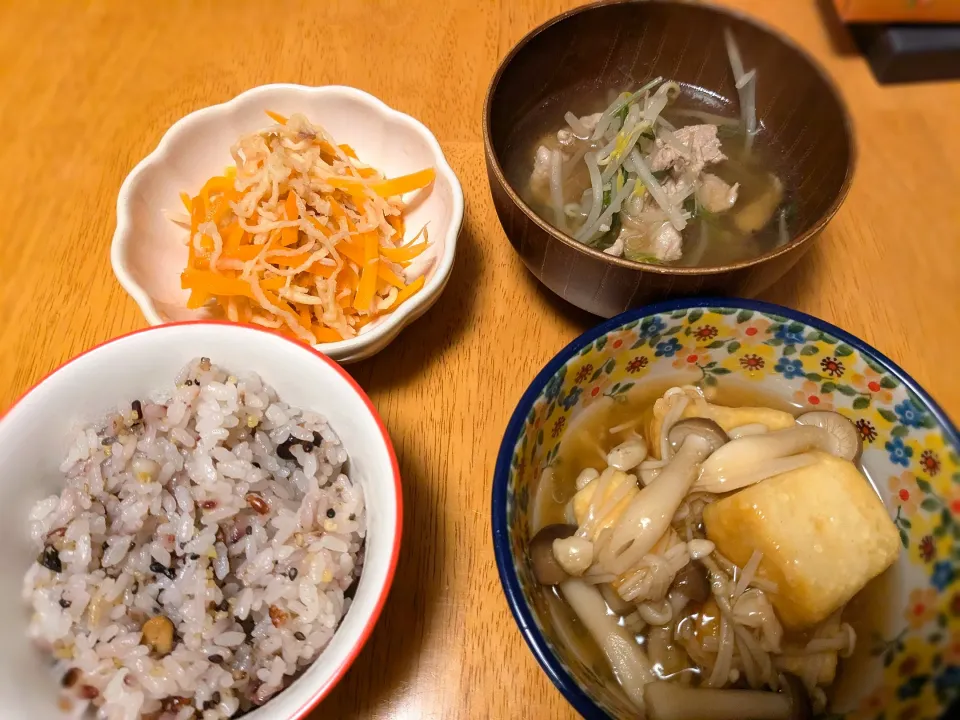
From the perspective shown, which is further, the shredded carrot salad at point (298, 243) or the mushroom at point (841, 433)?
the shredded carrot salad at point (298, 243)

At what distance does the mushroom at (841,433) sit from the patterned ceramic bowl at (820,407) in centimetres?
2

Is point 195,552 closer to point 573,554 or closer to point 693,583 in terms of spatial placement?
point 573,554

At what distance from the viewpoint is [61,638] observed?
741mm

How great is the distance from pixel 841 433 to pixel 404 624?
27.6 inches

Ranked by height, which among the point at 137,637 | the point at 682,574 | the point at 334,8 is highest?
the point at 334,8

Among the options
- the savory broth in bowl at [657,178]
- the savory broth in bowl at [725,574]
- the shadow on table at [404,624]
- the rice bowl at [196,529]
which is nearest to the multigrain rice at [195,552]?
the rice bowl at [196,529]

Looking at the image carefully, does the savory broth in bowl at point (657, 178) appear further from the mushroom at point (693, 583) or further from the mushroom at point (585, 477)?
the mushroom at point (693, 583)

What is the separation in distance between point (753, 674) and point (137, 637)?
2.47ft

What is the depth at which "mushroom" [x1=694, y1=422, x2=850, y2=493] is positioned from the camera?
915mm

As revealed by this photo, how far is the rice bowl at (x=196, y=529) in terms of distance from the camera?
28.7 inches

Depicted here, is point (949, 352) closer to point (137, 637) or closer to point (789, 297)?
point (789, 297)

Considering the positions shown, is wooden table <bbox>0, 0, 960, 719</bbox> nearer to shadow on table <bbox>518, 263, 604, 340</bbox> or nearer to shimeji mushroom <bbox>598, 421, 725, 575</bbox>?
shadow on table <bbox>518, 263, 604, 340</bbox>

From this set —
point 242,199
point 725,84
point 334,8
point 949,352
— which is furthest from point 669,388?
point 334,8

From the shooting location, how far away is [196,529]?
81 centimetres
